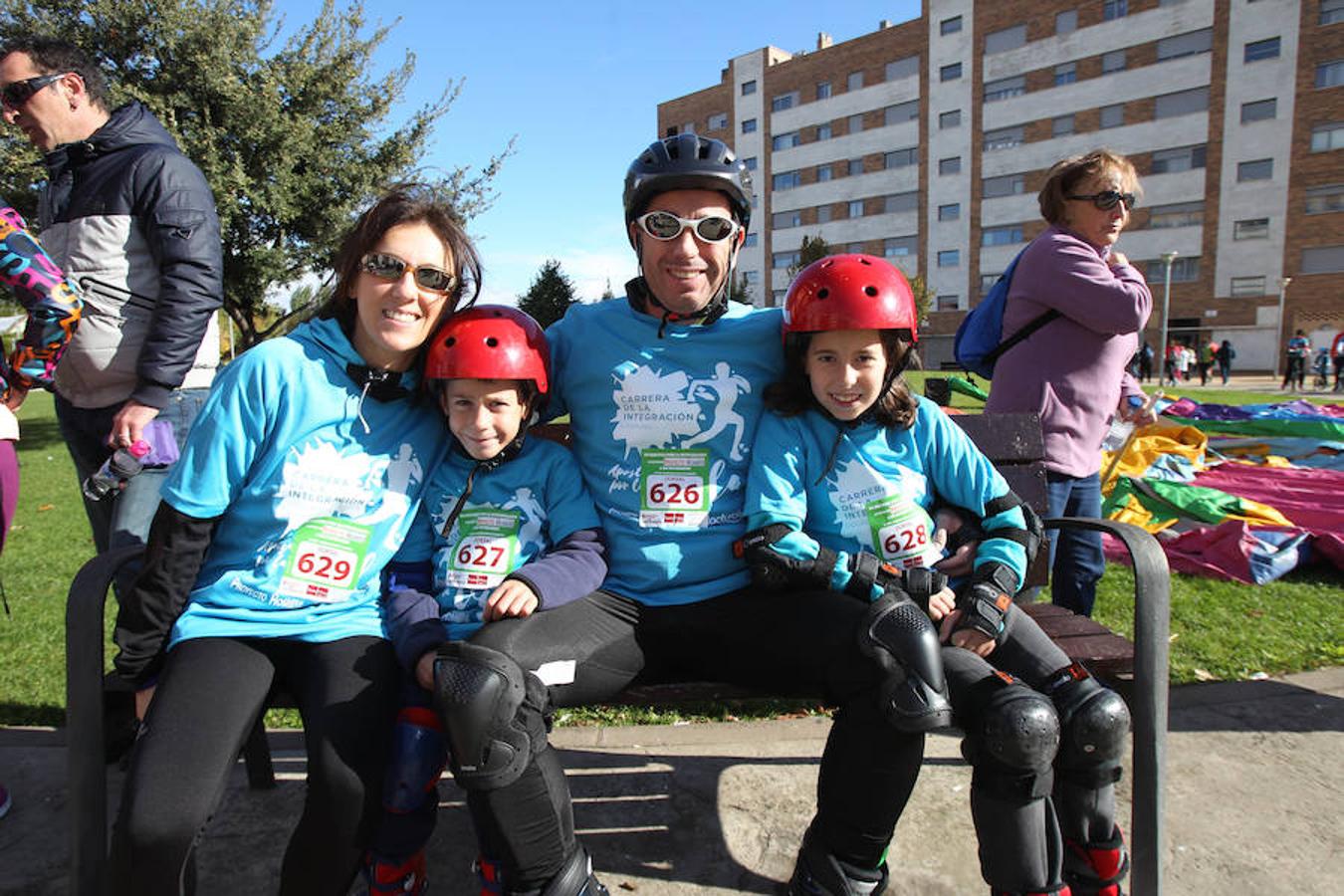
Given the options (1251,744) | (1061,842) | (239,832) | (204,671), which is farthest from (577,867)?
(1251,744)

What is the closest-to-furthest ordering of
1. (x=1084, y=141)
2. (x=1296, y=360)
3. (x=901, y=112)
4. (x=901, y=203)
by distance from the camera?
(x=1296, y=360) → (x=1084, y=141) → (x=901, y=112) → (x=901, y=203)

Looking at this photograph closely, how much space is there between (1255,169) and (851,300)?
50.0m

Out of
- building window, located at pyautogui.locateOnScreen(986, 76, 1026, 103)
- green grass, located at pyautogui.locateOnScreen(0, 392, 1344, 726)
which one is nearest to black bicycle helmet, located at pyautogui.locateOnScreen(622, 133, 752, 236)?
green grass, located at pyautogui.locateOnScreen(0, 392, 1344, 726)

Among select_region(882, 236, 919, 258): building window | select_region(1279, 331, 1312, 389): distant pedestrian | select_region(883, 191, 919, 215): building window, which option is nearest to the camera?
select_region(1279, 331, 1312, 389): distant pedestrian

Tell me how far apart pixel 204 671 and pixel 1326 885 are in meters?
2.97

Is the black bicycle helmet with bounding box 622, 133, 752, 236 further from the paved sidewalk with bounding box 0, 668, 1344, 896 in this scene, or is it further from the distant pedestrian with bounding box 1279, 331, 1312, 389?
the distant pedestrian with bounding box 1279, 331, 1312, 389

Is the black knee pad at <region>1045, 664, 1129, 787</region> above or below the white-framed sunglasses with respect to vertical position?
below

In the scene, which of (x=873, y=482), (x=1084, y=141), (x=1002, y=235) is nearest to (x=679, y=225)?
(x=873, y=482)

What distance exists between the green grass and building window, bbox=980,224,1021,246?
48.0 metres

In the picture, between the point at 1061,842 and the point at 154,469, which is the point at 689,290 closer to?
the point at 1061,842

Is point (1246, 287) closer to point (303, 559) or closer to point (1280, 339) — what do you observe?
point (1280, 339)

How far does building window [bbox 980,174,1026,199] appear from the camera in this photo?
160 ft

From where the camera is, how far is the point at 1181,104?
43125 millimetres

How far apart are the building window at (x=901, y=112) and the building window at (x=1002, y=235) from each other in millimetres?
8823
